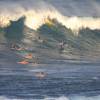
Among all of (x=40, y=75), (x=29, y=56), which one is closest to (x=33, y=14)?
(x=29, y=56)

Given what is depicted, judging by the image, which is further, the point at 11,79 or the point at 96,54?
the point at 96,54

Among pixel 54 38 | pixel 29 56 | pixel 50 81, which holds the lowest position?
pixel 50 81

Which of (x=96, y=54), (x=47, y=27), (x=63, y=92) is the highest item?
(x=47, y=27)

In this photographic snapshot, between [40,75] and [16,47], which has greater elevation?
[16,47]

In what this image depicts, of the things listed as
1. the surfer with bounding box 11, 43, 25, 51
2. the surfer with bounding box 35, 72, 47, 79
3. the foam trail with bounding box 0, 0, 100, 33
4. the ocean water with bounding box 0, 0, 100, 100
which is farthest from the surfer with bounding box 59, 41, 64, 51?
the surfer with bounding box 35, 72, 47, 79

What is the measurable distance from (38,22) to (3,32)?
75 cm

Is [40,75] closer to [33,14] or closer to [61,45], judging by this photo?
[61,45]

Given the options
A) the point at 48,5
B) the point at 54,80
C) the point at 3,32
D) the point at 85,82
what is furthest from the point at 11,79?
the point at 48,5

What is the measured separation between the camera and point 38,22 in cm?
820

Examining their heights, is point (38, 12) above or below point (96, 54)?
above

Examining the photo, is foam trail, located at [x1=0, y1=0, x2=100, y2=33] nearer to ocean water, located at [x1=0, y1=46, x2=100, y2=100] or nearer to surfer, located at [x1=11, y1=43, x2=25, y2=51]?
surfer, located at [x1=11, y1=43, x2=25, y2=51]

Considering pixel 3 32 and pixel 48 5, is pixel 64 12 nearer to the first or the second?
pixel 48 5

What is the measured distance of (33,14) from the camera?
8219 mm


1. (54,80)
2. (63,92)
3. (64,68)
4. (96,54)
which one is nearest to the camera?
(63,92)
